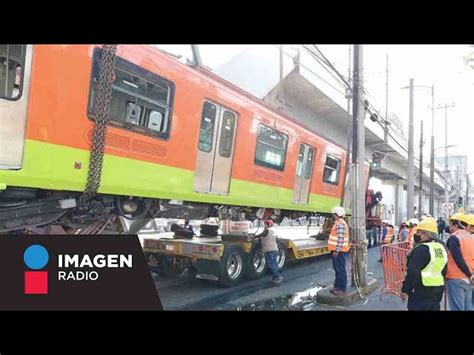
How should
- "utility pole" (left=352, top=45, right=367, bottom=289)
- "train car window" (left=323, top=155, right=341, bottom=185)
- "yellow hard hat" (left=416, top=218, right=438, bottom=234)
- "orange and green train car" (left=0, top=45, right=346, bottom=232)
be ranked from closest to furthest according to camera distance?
"orange and green train car" (left=0, top=45, right=346, bottom=232) < "yellow hard hat" (left=416, top=218, right=438, bottom=234) < "utility pole" (left=352, top=45, right=367, bottom=289) < "train car window" (left=323, top=155, right=341, bottom=185)

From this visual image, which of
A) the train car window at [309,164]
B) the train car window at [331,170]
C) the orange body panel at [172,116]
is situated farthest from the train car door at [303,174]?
the train car window at [331,170]

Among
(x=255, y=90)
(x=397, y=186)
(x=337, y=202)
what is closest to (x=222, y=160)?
(x=255, y=90)

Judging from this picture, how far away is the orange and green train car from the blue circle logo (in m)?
0.25

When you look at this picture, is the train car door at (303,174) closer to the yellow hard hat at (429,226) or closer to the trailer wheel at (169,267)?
the trailer wheel at (169,267)

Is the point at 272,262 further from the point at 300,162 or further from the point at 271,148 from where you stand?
the point at 271,148

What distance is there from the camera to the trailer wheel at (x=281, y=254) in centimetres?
723

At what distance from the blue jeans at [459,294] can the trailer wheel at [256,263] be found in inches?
118

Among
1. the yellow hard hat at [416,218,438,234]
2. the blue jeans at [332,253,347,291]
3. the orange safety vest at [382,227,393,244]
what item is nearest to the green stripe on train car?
the blue jeans at [332,253,347,291]

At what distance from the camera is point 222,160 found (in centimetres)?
537

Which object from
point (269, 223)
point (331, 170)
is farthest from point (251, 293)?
point (331, 170)

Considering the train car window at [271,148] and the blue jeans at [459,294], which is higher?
the train car window at [271,148]

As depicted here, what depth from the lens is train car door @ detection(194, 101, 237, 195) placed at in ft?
16.5

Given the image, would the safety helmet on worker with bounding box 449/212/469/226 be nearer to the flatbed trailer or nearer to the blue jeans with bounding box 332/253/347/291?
the blue jeans with bounding box 332/253/347/291
